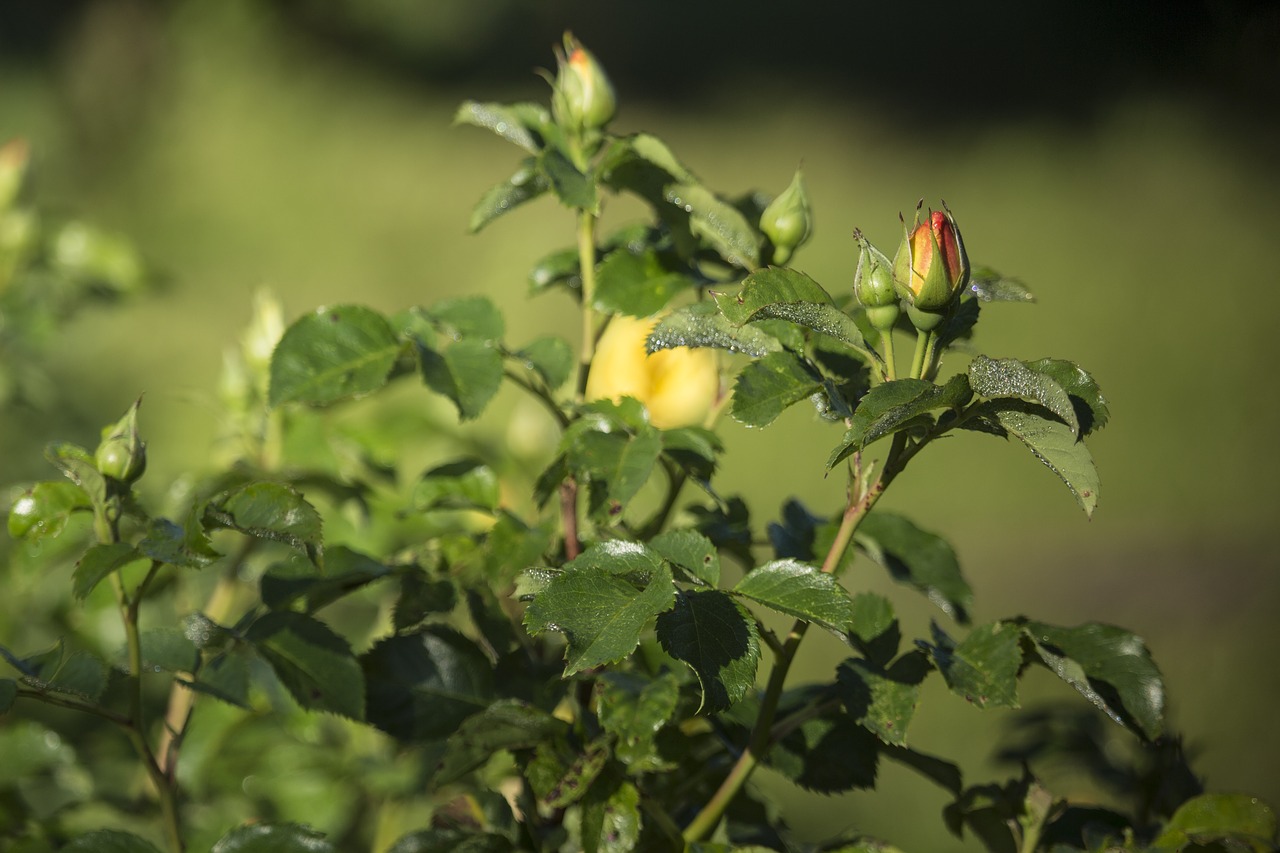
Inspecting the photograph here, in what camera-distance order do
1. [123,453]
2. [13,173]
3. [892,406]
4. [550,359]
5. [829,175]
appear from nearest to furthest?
[892,406]
[123,453]
[550,359]
[13,173]
[829,175]

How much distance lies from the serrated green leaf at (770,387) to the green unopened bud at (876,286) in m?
0.04

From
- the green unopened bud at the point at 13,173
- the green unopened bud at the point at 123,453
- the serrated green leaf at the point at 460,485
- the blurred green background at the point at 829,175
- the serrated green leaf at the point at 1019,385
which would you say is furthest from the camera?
the blurred green background at the point at 829,175

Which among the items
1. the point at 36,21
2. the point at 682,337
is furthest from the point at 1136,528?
the point at 36,21

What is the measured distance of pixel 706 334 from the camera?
468 millimetres

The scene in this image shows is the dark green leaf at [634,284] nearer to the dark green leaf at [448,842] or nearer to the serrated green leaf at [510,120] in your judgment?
the serrated green leaf at [510,120]

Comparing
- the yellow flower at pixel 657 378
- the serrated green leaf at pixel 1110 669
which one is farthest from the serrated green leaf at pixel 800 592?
the yellow flower at pixel 657 378

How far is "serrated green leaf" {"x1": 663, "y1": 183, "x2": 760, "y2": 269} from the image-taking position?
1.72ft

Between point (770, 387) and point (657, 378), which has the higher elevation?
point (770, 387)

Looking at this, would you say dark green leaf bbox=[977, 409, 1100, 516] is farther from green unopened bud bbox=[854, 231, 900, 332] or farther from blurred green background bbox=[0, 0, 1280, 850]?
blurred green background bbox=[0, 0, 1280, 850]

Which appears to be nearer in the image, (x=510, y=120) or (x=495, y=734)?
(x=495, y=734)

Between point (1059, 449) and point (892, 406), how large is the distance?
7 cm

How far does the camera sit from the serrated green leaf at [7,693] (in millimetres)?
426

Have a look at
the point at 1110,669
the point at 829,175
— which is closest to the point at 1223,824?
the point at 1110,669

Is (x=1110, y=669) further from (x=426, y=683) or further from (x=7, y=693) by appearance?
(x=7, y=693)
